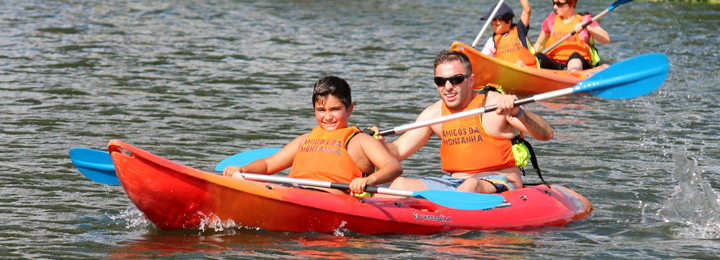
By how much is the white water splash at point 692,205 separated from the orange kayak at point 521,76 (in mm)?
3820

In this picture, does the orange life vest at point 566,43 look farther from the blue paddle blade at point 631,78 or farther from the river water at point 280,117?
the blue paddle blade at point 631,78

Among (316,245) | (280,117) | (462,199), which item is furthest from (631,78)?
(280,117)

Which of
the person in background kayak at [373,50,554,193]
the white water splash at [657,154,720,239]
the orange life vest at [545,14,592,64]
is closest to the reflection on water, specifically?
the person in background kayak at [373,50,554,193]

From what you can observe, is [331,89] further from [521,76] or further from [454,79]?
[521,76]

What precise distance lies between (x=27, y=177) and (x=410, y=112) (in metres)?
4.40

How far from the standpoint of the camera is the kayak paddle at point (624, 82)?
4.90m

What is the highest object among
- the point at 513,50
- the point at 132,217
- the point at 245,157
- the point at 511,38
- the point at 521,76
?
the point at 511,38

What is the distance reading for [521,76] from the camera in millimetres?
10117

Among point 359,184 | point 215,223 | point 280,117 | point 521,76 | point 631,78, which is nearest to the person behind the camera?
point 359,184

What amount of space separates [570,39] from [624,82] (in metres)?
6.08

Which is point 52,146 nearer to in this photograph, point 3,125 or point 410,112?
point 3,125

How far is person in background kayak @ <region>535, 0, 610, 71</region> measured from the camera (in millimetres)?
10664

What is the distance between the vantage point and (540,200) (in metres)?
5.17

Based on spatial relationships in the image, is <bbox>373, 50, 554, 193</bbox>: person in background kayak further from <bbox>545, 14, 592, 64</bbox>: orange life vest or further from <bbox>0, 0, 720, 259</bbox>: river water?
<bbox>545, 14, 592, 64</bbox>: orange life vest
